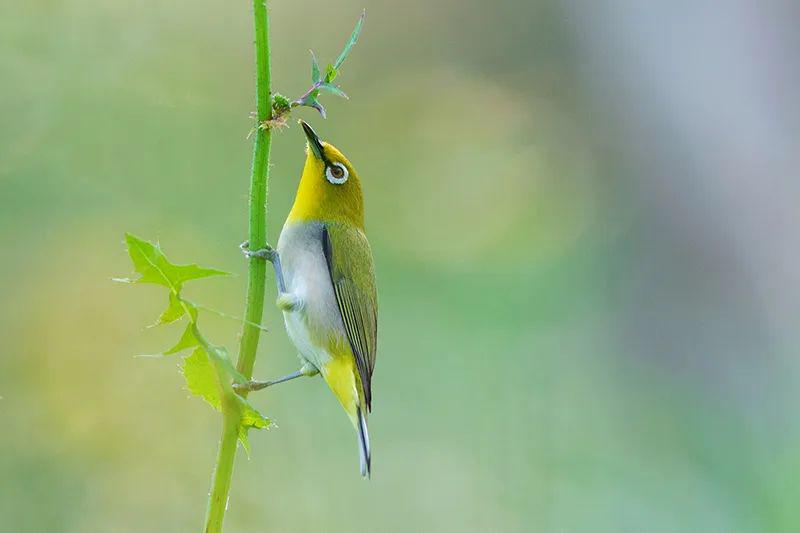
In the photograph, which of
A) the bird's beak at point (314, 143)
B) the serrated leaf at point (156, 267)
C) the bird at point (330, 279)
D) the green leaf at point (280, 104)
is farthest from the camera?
the bird at point (330, 279)

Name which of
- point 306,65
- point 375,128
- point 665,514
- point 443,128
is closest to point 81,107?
point 306,65

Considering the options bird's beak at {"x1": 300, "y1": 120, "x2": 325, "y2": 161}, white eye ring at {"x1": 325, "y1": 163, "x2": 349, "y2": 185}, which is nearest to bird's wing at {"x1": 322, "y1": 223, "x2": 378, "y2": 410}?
white eye ring at {"x1": 325, "y1": 163, "x2": 349, "y2": 185}

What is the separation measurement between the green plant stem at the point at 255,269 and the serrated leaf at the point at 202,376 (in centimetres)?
2

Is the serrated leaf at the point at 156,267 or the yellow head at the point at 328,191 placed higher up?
the yellow head at the point at 328,191

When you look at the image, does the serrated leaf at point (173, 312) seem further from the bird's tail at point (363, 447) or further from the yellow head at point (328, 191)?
the yellow head at point (328, 191)

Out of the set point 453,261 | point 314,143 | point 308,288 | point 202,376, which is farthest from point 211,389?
point 453,261

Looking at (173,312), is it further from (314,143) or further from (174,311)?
(314,143)

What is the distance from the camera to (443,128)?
5332 mm

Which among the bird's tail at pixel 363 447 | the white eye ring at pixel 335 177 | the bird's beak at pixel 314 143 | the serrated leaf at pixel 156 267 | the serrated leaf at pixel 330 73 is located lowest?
the serrated leaf at pixel 156 267

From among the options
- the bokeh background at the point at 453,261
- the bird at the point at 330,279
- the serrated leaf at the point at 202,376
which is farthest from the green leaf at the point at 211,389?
the bokeh background at the point at 453,261

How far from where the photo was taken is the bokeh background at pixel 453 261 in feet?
11.0

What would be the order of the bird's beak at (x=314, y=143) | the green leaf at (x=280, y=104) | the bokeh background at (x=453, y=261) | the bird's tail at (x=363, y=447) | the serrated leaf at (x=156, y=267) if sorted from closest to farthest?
the serrated leaf at (x=156, y=267) → the green leaf at (x=280, y=104) → the bird's tail at (x=363, y=447) → the bird's beak at (x=314, y=143) → the bokeh background at (x=453, y=261)

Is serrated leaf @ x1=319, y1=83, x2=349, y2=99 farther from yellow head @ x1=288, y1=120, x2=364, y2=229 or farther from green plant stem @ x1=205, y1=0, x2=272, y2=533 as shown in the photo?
yellow head @ x1=288, y1=120, x2=364, y2=229

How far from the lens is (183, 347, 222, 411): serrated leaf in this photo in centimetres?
75
